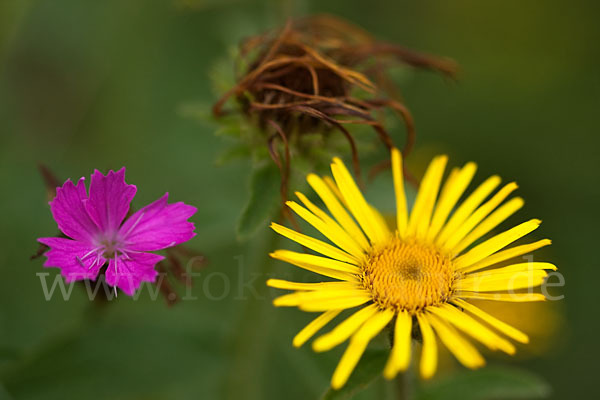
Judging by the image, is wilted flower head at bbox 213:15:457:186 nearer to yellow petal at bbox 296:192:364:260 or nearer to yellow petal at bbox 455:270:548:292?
yellow petal at bbox 296:192:364:260

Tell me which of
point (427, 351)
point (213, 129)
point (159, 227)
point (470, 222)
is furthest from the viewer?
point (213, 129)

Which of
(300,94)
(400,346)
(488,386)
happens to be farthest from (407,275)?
(488,386)

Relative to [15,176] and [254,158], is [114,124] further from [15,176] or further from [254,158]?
[254,158]

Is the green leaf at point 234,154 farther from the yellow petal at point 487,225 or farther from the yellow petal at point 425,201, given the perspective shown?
the yellow petal at point 487,225

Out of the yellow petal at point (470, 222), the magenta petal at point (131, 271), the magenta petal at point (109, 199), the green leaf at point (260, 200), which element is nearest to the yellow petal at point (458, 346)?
the yellow petal at point (470, 222)

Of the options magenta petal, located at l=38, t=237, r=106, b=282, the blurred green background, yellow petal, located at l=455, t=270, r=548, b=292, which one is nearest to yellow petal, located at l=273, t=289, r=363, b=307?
yellow petal, located at l=455, t=270, r=548, b=292

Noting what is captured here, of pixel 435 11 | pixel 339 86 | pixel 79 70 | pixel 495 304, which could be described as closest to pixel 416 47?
pixel 435 11

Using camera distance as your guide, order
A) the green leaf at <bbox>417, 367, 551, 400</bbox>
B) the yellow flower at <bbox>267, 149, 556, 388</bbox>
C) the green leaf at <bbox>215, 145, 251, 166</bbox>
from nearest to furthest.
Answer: the yellow flower at <bbox>267, 149, 556, 388</bbox>
the green leaf at <bbox>215, 145, 251, 166</bbox>
the green leaf at <bbox>417, 367, 551, 400</bbox>

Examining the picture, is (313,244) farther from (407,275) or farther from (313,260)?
(407,275)
